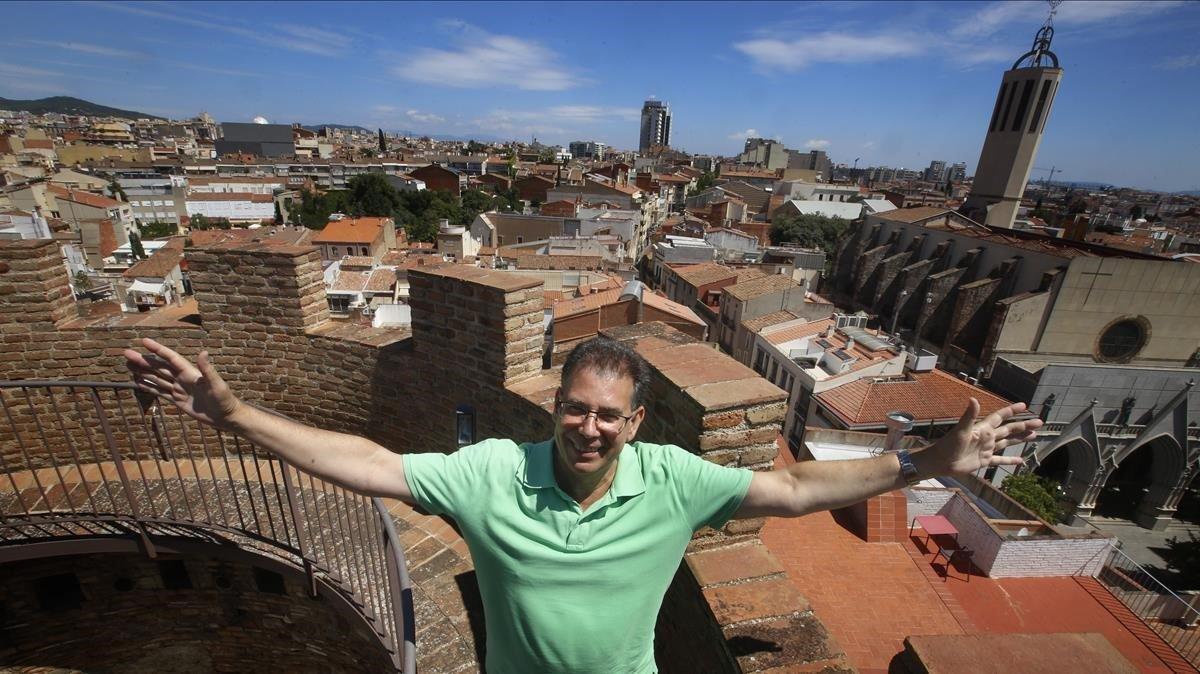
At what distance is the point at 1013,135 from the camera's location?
39.3 meters

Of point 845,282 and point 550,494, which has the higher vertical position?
point 550,494

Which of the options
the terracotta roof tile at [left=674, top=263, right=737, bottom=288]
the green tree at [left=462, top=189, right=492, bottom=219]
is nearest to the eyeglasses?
the terracotta roof tile at [left=674, top=263, right=737, bottom=288]

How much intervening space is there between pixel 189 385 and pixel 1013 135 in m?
53.1

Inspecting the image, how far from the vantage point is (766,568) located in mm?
2549

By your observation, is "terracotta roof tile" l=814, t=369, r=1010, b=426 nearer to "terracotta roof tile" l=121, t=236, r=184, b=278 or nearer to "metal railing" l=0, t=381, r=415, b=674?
"metal railing" l=0, t=381, r=415, b=674

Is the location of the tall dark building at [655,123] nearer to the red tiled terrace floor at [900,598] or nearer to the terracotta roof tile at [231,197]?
the terracotta roof tile at [231,197]

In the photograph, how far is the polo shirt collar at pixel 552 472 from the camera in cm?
170

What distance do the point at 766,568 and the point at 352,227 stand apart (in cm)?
4151

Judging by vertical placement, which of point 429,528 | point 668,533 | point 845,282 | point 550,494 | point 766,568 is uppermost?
point 550,494

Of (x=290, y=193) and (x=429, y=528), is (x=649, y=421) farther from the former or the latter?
(x=290, y=193)

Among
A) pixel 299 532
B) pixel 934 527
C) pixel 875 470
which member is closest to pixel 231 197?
pixel 299 532

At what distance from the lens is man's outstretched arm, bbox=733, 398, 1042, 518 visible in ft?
5.65

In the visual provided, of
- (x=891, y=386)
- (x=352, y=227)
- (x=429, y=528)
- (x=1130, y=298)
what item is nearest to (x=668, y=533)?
(x=429, y=528)

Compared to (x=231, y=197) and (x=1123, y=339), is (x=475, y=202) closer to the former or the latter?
(x=231, y=197)
